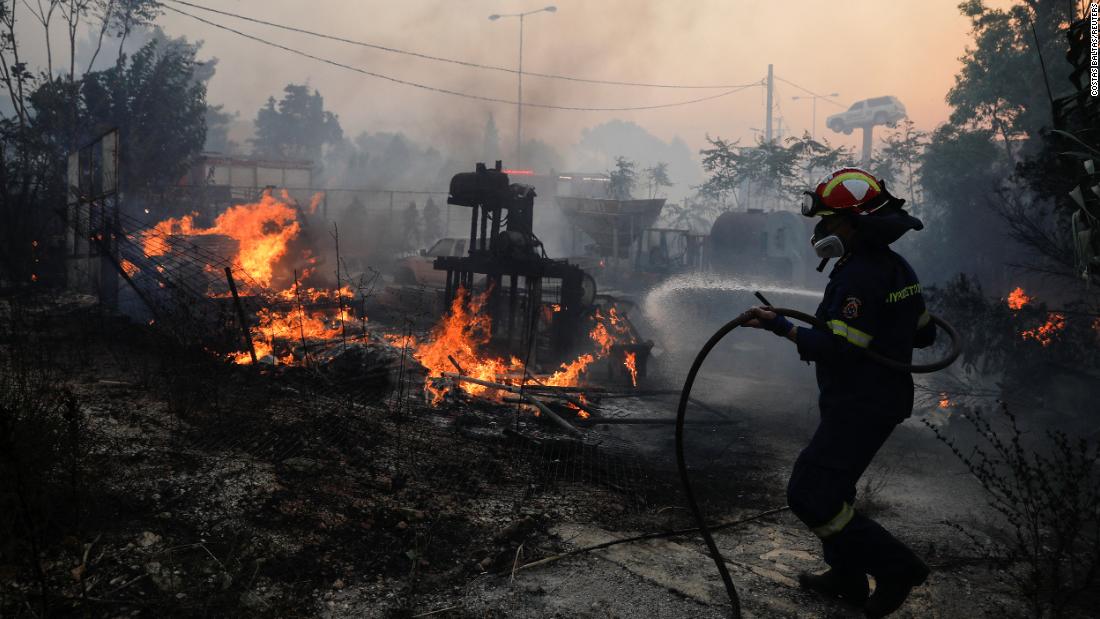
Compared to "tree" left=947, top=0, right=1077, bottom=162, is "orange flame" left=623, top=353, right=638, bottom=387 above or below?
below

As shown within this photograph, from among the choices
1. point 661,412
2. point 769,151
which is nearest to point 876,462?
point 661,412

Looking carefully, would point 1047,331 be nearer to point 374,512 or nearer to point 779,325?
point 779,325

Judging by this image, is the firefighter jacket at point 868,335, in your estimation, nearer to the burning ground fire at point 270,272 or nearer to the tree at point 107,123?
the burning ground fire at point 270,272

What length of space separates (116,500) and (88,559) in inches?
25.9

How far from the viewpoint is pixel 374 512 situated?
434 centimetres

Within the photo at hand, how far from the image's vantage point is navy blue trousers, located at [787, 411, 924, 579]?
3.19 m

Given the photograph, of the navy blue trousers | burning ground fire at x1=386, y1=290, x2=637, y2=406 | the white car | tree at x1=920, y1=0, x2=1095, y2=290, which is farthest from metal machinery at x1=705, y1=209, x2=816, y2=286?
the white car

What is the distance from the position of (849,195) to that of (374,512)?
11.4 ft

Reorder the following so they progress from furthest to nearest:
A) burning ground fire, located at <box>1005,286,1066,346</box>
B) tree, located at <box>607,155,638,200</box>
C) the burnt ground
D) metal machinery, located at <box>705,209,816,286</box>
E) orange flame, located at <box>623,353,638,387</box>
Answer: tree, located at <box>607,155,638,200</box>
metal machinery, located at <box>705,209,816,286</box>
orange flame, located at <box>623,353,638,387</box>
burning ground fire, located at <box>1005,286,1066,346</box>
the burnt ground

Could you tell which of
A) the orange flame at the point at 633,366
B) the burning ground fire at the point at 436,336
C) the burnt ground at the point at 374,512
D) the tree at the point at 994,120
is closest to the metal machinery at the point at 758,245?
the tree at the point at 994,120

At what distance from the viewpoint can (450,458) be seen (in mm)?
5676

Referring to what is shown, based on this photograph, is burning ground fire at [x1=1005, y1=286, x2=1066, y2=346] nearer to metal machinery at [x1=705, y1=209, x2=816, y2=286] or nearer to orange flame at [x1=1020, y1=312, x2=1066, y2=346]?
orange flame at [x1=1020, y1=312, x2=1066, y2=346]

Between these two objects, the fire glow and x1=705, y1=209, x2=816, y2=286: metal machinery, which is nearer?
the fire glow

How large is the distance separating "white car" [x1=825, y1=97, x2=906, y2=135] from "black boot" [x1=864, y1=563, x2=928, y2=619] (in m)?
67.7
